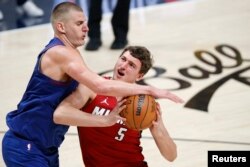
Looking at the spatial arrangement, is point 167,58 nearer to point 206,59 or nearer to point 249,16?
point 206,59

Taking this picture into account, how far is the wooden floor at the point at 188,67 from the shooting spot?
237 inches

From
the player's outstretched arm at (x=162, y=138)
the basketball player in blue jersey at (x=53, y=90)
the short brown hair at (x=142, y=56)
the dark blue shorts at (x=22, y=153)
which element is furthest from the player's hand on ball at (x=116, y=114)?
the dark blue shorts at (x=22, y=153)

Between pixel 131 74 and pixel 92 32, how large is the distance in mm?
4791

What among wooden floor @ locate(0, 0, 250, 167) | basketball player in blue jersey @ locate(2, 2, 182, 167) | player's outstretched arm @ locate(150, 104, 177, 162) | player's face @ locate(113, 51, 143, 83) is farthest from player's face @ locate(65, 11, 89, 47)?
wooden floor @ locate(0, 0, 250, 167)

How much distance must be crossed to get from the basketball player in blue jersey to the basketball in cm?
8

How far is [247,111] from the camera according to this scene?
6.73m

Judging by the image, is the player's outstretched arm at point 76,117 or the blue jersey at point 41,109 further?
the blue jersey at point 41,109

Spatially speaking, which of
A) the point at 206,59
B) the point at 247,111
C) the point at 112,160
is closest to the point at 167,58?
the point at 206,59

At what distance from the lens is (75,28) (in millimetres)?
3912

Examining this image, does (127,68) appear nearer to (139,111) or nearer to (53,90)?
(139,111)

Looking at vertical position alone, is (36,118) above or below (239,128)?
above

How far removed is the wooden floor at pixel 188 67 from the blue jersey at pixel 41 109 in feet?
5.23

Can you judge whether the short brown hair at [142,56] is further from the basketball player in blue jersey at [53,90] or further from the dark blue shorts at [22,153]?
the dark blue shorts at [22,153]

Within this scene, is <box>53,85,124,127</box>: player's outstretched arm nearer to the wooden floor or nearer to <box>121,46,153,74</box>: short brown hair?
<box>121,46,153,74</box>: short brown hair
